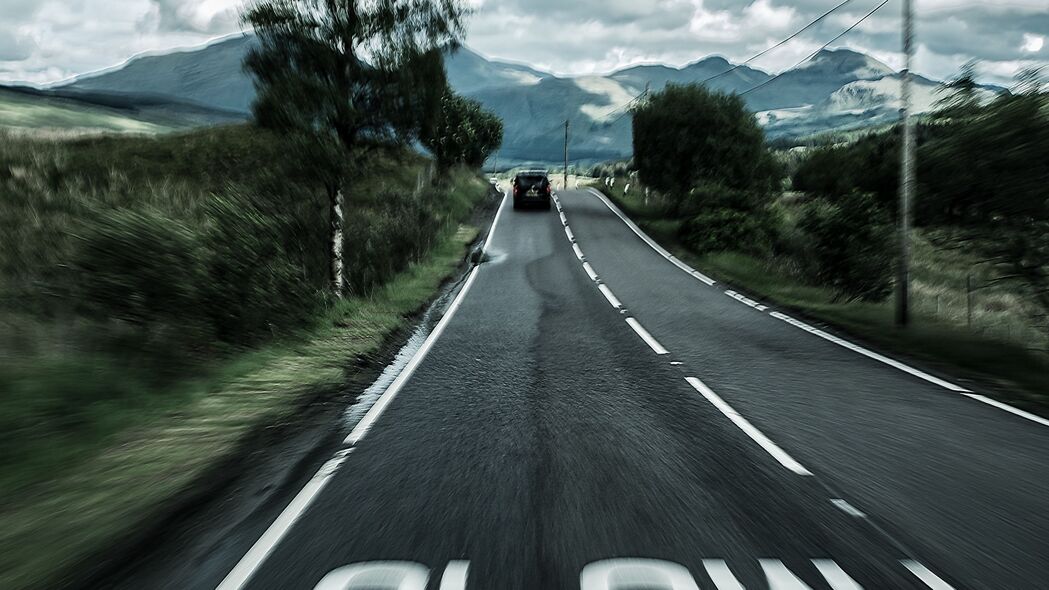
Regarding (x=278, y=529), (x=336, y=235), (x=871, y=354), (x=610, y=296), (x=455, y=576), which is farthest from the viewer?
(x=336, y=235)

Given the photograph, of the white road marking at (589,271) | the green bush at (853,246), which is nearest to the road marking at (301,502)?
the white road marking at (589,271)

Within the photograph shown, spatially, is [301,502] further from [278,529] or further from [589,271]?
[589,271]

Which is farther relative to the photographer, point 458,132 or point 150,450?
point 458,132

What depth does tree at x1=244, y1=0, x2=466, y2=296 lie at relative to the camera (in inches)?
632

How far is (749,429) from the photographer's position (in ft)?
20.1

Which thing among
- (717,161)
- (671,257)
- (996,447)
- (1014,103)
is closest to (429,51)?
(671,257)

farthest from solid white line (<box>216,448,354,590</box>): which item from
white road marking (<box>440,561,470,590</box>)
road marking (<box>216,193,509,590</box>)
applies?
white road marking (<box>440,561,470,590</box>)

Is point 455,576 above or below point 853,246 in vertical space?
below

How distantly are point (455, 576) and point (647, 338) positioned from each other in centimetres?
797

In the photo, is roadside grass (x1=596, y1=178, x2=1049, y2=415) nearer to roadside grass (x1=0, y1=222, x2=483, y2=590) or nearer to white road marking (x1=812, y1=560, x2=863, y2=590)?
white road marking (x1=812, y1=560, x2=863, y2=590)

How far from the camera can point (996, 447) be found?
18.5ft

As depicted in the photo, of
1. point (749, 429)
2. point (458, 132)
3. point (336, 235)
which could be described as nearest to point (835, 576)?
point (749, 429)

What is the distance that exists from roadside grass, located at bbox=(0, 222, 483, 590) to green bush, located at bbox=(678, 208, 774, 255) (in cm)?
1819

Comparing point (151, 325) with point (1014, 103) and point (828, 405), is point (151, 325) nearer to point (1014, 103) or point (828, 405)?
point (828, 405)
